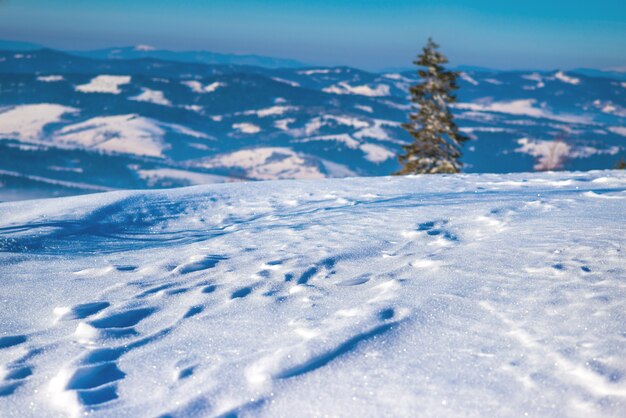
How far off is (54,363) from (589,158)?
173 meters

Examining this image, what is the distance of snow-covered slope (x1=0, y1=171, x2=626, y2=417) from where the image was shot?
2.47 m

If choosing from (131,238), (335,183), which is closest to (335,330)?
(131,238)

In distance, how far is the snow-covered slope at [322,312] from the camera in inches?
97.3

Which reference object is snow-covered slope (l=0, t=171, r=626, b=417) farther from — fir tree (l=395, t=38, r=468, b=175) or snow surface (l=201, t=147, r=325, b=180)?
snow surface (l=201, t=147, r=325, b=180)

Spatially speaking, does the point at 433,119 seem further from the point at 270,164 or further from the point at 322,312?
→ the point at 270,164

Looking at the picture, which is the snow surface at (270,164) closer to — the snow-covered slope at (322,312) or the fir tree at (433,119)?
the fir tree at (433,119)

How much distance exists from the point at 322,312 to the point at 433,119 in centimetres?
2896

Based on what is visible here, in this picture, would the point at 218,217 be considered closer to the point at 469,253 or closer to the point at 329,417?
the point at 469,253

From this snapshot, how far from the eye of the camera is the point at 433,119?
31.0 meters

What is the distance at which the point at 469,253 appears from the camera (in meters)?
4.55

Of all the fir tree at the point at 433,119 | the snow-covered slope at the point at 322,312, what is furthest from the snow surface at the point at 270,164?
the snow-covered slope at the point at 322,312

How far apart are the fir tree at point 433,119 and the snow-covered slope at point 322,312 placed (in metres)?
24.6

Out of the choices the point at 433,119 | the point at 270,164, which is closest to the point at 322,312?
the point at 433,119

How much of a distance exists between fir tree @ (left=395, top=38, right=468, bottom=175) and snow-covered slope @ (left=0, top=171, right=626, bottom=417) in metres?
24.6
